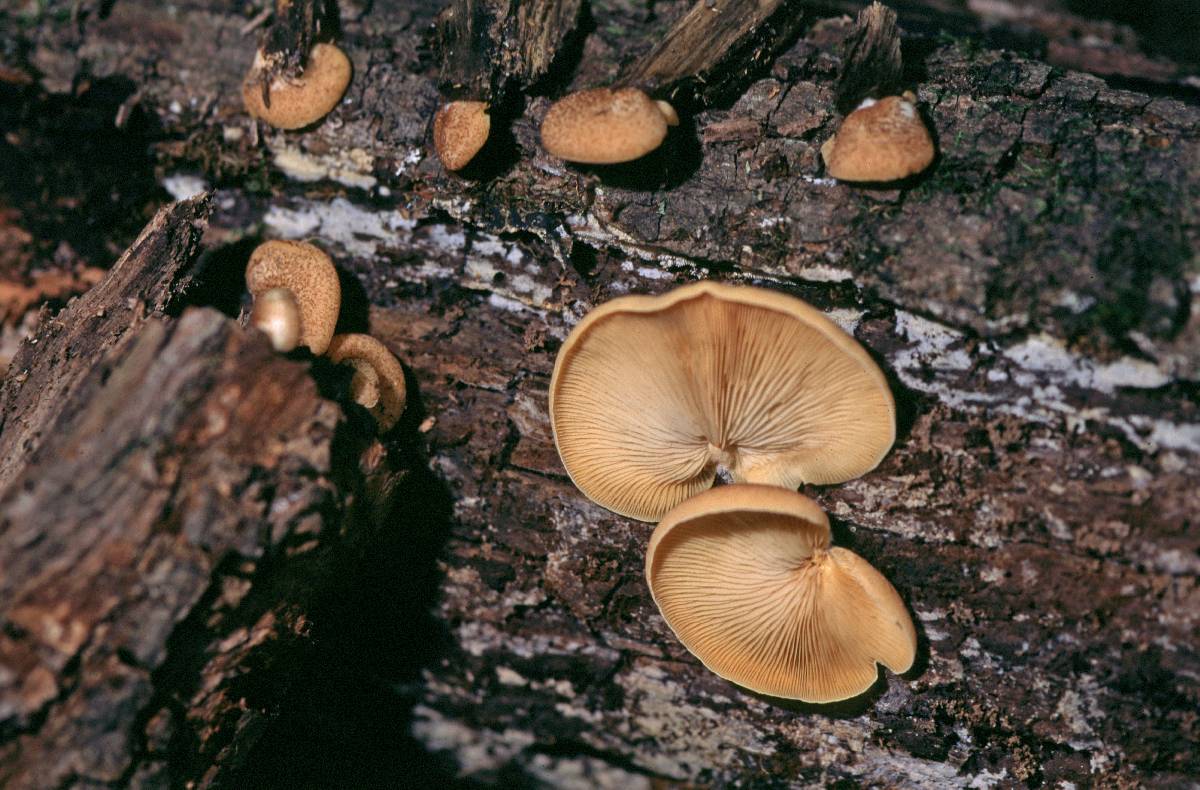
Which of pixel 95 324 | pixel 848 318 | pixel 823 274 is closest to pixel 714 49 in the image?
pixel 823 274

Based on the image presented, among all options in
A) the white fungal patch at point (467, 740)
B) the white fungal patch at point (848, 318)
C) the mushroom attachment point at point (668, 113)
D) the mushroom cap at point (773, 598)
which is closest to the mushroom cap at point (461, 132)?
the mushroom attachment point at point (668, 113)

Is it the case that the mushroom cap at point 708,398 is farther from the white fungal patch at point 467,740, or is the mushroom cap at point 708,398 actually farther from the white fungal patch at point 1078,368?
the white fungal patch at point 467,740

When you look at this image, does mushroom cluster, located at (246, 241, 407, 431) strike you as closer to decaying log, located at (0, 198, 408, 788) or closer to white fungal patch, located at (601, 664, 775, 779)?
decaying log, located at (0, 198, 408, 788)

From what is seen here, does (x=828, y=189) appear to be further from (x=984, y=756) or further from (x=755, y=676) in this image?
(x=984, y=756)

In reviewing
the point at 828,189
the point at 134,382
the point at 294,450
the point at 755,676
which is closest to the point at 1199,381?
the point at 828,189

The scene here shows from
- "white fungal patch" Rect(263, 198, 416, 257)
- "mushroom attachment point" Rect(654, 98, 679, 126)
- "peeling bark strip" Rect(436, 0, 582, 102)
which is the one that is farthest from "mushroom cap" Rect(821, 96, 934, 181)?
"white fungal patch" Rect(263, 198, 416, 257)
